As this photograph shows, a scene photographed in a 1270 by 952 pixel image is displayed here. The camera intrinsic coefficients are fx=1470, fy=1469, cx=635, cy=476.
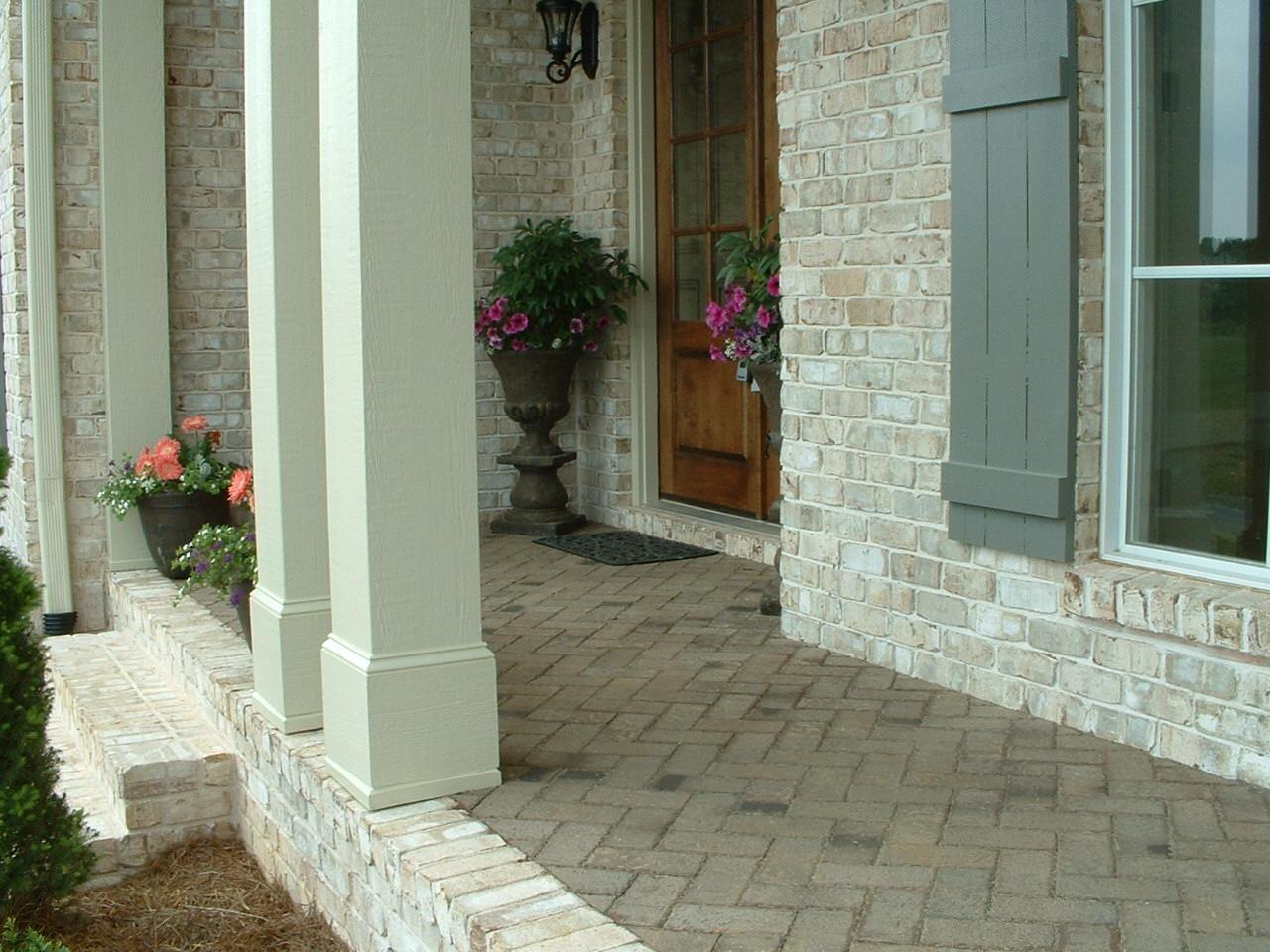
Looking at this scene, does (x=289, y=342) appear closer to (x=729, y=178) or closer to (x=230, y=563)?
(x=230, y=563)

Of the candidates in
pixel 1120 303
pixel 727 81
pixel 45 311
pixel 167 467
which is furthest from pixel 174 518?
pixel 1120 303

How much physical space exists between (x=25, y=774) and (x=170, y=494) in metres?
3.18

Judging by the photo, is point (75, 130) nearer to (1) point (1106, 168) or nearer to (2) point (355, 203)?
(2) point (355, 203)

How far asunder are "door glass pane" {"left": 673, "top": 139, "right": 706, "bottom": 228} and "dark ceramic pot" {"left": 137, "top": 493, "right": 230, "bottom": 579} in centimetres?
265

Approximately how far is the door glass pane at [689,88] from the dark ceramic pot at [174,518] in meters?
2.91

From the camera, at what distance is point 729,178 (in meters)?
6.97

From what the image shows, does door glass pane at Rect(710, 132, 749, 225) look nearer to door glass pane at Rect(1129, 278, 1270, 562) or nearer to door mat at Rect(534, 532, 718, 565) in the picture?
door mat at Rect(534, 532, 718, 565)

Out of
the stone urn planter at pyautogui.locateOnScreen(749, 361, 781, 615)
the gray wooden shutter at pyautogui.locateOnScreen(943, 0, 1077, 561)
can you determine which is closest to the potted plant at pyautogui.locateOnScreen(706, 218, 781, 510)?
the stone urn planter at pyautogui.locateOnScreen(749, 361, 781, 615)

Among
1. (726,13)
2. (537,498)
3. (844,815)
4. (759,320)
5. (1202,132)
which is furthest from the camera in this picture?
(537,498)

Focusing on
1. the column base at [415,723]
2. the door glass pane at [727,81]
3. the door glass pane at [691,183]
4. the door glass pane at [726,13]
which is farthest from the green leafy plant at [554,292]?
the column base at [415,723]

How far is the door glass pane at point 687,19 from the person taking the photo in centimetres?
712

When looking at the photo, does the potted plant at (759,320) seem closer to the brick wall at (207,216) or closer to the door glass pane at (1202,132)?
the door glass pane at (1202,132)

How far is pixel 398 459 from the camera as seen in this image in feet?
11.5

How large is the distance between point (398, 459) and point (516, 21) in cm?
510
